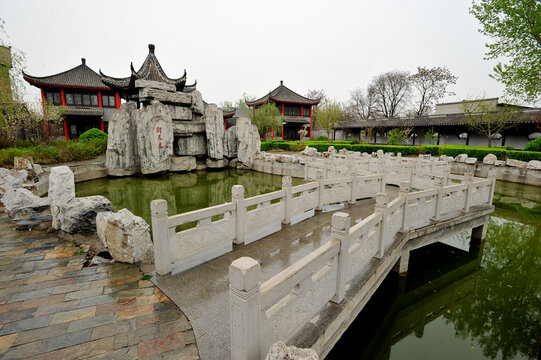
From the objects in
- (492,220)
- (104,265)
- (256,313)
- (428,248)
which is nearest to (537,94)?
(492,220)

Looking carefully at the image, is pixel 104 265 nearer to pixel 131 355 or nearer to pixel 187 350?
pixel 131 355

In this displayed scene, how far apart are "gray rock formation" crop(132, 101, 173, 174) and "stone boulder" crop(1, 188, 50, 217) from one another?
29.1ft

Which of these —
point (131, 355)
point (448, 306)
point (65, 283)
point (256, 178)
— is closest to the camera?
point (131, 355)

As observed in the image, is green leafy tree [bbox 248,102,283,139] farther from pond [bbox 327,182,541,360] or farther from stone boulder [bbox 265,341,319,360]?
stone boulder [bbox 265,341,319,360]

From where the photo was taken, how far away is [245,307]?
2.00 m

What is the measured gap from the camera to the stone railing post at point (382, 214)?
432 centimetres

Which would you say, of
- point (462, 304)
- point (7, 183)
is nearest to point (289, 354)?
point (462, 304)

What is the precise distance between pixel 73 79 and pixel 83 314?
1168 inches

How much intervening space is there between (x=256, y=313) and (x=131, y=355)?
1528 millimetres

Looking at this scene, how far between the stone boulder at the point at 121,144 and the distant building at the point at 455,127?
25.8m

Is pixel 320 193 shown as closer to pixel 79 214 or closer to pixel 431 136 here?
pixel 79 214

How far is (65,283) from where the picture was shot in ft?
12.9

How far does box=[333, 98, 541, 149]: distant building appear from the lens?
20969 mm

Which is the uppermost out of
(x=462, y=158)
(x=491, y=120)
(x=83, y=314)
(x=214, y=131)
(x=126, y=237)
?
(x=491, y=120)
